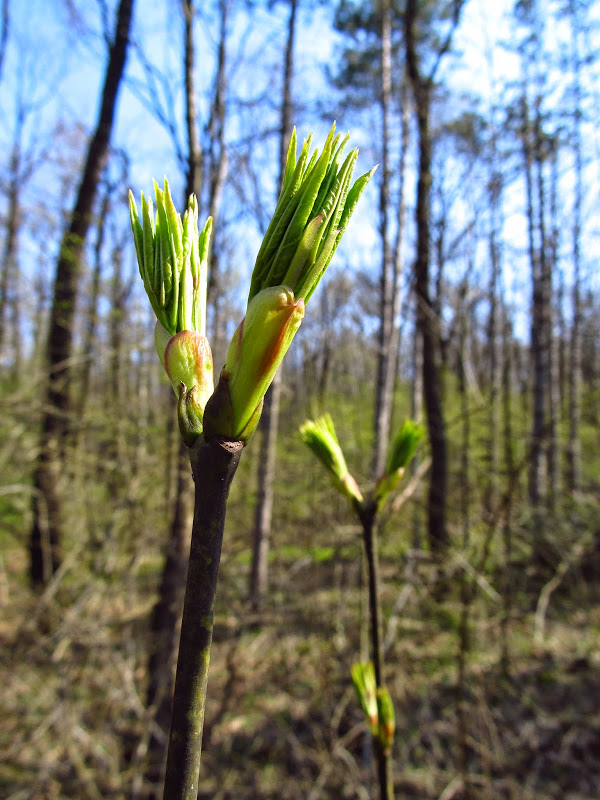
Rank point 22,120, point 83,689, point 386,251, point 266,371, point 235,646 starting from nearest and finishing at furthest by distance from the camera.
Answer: point 266,371
point 235,646
point 83,689
point 386,251
point 22,120

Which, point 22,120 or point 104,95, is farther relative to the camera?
point 22,120

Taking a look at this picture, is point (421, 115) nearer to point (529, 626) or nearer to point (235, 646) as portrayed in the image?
point (235, 646)

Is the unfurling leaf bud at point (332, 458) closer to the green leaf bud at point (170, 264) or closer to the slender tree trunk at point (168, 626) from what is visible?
the green leaf bud at point (170, 264)

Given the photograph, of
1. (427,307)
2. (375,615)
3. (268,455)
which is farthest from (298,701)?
(375,615)

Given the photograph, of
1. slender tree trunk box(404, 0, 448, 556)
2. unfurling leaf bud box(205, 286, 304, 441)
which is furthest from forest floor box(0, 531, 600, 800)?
unfurling leaf bud box(205, 286, 304, 441)

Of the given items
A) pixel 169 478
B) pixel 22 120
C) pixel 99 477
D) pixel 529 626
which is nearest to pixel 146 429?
pixel 169 478

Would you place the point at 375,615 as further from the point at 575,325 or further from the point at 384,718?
the point at 575,325
